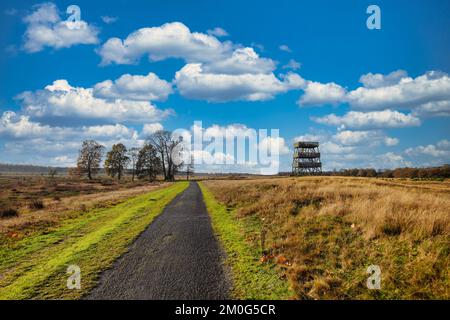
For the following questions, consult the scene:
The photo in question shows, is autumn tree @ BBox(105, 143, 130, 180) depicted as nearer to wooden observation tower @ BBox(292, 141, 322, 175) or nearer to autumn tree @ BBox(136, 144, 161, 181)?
autumn tree @ BBox(136, 144, 161, 181)

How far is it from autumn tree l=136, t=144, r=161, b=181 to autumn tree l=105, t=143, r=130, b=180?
5.02 m

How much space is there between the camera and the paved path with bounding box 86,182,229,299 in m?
6.25

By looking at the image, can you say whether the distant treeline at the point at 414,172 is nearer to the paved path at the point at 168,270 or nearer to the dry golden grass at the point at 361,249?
→ the dry golden grass at the point at 361,249

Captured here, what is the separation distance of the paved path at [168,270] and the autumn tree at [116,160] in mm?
83811

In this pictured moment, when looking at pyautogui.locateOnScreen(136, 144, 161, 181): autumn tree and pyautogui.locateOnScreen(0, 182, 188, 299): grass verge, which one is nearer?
pyautogui.locateOnScreen(0, 182, 188, 299): grass verge

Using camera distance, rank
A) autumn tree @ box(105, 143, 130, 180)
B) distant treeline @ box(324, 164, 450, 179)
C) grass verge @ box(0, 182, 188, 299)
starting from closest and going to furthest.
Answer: grass verge @ box(0, 182, 188, 299), distant treeline @ box(324, 164, 450, 179), autumn tree @ box(105, 143, 130, 180)

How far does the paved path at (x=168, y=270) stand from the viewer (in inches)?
246

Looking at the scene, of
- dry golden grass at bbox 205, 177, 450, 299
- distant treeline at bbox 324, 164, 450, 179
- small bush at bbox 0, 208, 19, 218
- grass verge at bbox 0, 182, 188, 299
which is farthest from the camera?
distant treeline at bbox 324, 164, 450, 179

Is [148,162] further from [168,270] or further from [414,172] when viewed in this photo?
[168,270]

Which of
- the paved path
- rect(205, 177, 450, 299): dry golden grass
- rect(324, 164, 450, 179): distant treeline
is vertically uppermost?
rect(324, 164, 450, 179): distant treeline

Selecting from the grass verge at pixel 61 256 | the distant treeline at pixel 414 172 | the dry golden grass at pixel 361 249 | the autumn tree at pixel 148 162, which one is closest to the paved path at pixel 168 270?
the grass verge at pixel 61 256

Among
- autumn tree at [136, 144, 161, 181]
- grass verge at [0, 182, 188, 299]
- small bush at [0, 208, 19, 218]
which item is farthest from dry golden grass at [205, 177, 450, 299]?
autumn tree at [136, 144, 161, 181]

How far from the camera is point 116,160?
90.3 metres
